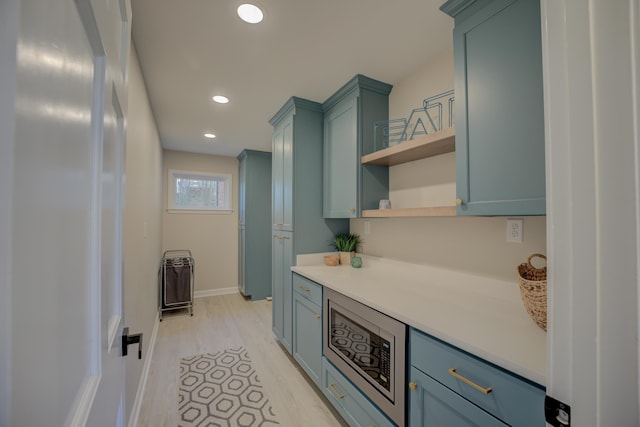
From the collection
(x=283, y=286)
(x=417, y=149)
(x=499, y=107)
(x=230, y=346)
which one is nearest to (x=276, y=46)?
(x=417, y=149)

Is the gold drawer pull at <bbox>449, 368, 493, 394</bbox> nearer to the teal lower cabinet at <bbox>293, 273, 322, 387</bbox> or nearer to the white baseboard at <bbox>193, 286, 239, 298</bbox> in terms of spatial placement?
the teal lower cabinet at <bbox>293, 273, 322, 387</bbox>

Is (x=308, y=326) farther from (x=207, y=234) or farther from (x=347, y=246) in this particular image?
(x=207, y=234)

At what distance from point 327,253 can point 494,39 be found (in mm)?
1885

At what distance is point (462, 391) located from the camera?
3.20 ft

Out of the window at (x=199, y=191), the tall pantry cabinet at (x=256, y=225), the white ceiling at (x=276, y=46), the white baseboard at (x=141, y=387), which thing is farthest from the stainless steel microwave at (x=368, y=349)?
the window at (x=199, y=191)

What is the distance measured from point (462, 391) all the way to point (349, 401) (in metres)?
0.84

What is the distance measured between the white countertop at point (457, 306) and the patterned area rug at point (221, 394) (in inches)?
36.7

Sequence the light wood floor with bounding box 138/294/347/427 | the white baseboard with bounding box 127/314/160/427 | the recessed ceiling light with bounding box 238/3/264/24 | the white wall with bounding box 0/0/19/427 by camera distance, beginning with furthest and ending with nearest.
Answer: the light wood floor with bounding box 138/294/347/427 < the white baseboard with bounding box 127/314/160/427 < the recessed ceiling light with bounding box 238/3/264/24 < the white wall with bounding box 0/0/19/427

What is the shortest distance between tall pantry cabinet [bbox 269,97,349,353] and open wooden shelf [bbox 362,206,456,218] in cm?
59

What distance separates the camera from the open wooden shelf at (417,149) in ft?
4.85

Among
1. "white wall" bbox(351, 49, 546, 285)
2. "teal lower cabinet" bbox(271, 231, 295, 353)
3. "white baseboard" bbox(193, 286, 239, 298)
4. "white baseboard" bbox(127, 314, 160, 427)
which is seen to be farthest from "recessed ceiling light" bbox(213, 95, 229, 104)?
"white baseboard" bbox(193, 286, 239, 298)

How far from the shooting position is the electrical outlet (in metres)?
1.32

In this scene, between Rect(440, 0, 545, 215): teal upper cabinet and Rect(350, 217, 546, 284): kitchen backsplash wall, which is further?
Rect(350, 217, 546, 284): kitchen backsplash wall

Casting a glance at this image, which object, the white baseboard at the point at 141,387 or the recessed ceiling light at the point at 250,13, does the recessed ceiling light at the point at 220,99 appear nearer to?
the recessed ceiling light at the point at 250,13
